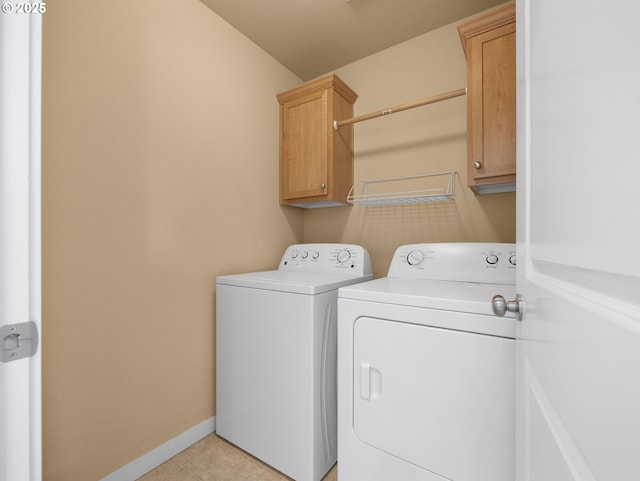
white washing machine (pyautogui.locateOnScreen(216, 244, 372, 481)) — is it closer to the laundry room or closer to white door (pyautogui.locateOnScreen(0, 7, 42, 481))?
the laundry room

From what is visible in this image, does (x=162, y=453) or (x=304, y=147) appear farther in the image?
(x=304, y=147)

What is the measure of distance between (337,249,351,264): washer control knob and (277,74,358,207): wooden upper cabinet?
0.40 m

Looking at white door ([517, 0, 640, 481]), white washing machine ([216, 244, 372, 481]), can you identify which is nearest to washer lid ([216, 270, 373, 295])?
white washing machine ([216, 244, 372, 481])

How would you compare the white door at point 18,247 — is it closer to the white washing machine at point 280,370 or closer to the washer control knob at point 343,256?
the white washing machine at point 280,370

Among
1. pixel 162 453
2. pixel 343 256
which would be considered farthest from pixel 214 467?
pixel 343 256

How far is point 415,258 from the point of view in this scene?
5.21ft

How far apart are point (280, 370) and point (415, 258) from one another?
0.94 m

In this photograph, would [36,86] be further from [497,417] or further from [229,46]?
[229,46]

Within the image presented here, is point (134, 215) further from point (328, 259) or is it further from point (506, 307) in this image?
point (506, 307)

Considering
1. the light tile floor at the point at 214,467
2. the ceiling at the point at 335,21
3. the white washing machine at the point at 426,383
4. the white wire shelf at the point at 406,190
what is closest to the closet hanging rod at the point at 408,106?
the white wire shelf at the point at 406,190

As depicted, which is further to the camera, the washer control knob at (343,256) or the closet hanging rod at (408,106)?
the washer control knob at (343,256)

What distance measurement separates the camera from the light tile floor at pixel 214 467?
55.0 inches

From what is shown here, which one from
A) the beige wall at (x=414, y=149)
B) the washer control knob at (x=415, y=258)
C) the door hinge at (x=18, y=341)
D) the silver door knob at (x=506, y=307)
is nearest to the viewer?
the door hinge at (x=18, y=341)

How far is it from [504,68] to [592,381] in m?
1.57
